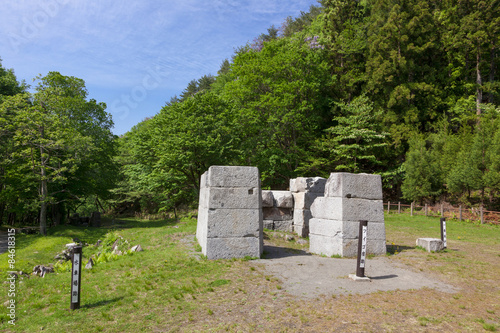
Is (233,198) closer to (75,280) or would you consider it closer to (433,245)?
(75,280)

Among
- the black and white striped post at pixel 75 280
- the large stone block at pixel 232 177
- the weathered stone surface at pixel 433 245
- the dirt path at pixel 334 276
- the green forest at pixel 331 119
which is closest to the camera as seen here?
the black and white striped post at pixel 75 280

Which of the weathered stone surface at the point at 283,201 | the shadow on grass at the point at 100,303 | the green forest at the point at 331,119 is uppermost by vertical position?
the green forest at the point at 331,119

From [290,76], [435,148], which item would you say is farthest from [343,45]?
[435,148]

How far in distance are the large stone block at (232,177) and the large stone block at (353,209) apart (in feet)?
8.06

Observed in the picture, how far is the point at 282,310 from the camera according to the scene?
529cm

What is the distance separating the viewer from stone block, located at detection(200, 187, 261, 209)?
8.77 m

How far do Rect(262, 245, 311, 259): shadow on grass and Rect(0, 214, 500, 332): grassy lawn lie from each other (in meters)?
1.16

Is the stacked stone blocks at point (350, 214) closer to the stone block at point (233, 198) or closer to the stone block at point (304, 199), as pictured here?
the stone block at point (233, 198)

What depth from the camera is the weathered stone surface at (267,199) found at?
45.8 ft

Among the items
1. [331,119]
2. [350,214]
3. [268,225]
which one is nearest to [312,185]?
[268,225]

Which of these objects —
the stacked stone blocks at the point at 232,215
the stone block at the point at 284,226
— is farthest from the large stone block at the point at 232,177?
the stone block at the point at 284,226

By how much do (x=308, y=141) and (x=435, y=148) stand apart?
10552 millimetres

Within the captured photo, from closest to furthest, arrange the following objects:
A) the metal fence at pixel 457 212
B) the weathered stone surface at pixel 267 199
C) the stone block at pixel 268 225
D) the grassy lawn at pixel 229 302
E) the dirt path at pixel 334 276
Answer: the grassy lawn at pixel 229 302 < the dirt path at pixel 334 276 < the weathered stone surface at pixel 267 199 < the stone block at pixel 268 225 < the metal fence at pixel 457 212

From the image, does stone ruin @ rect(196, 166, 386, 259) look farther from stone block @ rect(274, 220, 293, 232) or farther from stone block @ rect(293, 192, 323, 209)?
stone block @ rect(274, 220, 293, 232)
